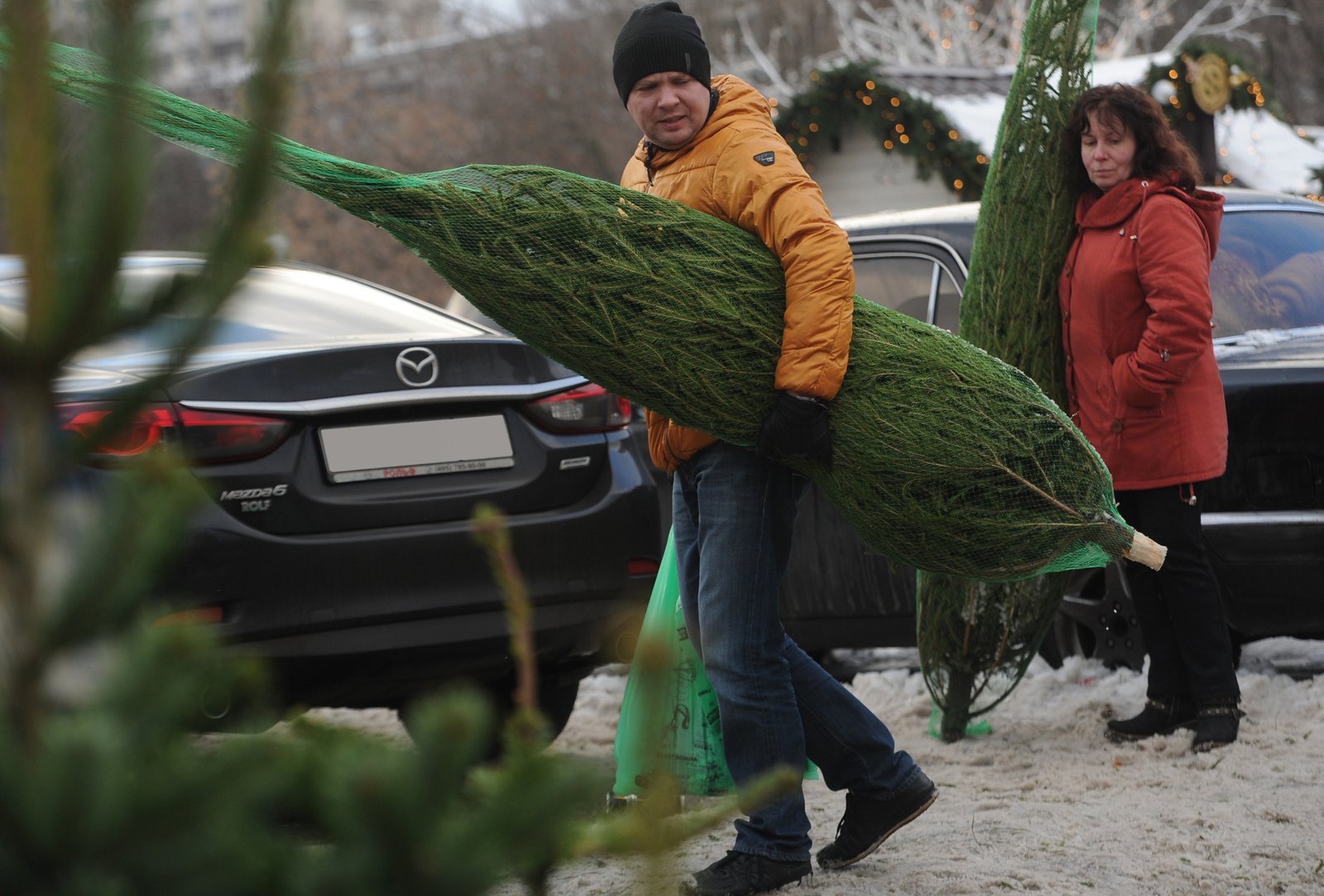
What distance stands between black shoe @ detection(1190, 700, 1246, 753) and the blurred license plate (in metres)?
2.18

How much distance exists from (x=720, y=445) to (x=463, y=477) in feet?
3.97

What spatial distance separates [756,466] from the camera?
Result: 325 centimetres

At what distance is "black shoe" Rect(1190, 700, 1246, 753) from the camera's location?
4.38 metres

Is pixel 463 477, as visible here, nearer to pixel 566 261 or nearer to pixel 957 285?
pixel 566 261

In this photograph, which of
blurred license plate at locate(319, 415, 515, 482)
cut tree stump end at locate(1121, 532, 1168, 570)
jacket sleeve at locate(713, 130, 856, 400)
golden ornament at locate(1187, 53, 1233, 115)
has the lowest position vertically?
cut tree stump end at locate(1121, 532, 1168, 570)

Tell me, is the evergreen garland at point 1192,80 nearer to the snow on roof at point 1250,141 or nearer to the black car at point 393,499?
the snow on roof at point 1250,141

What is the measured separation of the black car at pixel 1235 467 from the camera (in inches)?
182

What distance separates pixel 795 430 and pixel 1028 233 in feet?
5.87

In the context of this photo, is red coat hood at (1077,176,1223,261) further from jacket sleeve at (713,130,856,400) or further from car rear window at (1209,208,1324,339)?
jacket sleeve at (713,130,856,400)

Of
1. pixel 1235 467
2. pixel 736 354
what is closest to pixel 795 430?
pixel 736 354

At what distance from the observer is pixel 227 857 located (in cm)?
102

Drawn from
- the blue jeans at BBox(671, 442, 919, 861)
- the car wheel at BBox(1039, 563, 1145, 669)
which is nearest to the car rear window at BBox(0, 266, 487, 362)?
the blue jeans at BBox(671, 442, 919, 861)

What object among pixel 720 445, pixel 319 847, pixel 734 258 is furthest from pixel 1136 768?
pixel 319 847

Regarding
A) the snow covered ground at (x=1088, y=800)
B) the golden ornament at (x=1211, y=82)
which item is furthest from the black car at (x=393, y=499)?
the golden ornament at (x=1211, y=82)
